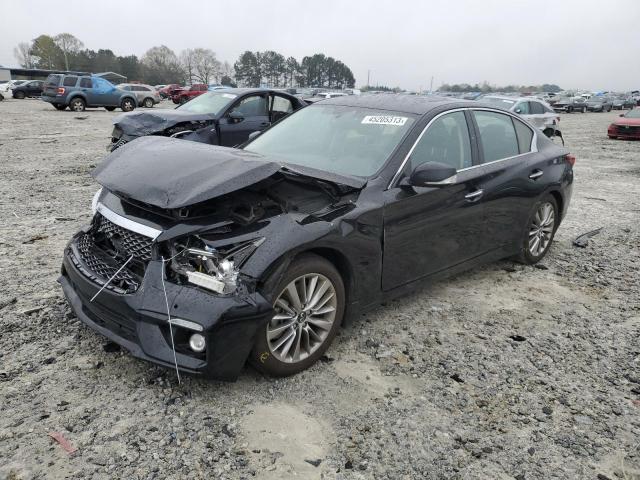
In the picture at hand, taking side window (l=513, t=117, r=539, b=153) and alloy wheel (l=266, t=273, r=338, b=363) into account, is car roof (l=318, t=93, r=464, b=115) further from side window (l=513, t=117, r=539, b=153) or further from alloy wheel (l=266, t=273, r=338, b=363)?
alloy wheel (l=266, t=273, r=338, b=363)

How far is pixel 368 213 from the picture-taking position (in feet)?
11.3

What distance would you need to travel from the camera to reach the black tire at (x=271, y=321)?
295cm

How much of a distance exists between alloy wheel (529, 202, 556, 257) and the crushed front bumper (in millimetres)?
3454

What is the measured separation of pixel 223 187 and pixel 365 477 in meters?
1.71

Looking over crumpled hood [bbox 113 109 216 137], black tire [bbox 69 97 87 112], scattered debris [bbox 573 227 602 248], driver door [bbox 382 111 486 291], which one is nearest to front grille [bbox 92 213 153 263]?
driver door [bbox 382 111 486 291]

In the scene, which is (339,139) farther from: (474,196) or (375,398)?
(375,398)

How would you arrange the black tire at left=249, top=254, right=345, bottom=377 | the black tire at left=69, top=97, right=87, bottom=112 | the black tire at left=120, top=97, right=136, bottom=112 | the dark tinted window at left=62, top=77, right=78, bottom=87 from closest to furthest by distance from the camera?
the black tire at left=249, top=254, right=345, bottom=377
the dark tinted window at left=62, top=77, right=78, bottom=87
the black tire at left=69, top=97, right=87, bottom=112
the black tire at left=120, top=97, right=136, bottom=112

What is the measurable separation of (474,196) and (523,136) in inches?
50.0

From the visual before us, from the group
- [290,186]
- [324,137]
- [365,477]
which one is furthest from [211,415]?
[324,137]

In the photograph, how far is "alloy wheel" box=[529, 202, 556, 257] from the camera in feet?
17.1

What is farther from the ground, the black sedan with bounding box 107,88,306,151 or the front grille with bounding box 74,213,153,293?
the black sedan with bounding box 107,88,306,151


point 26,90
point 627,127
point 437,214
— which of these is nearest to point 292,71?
point 26,90

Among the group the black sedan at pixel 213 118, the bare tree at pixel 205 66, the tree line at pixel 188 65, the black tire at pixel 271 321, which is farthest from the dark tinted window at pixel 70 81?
the bare tree at pixel 205 66

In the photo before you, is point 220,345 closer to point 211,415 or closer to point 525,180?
point 211,415
